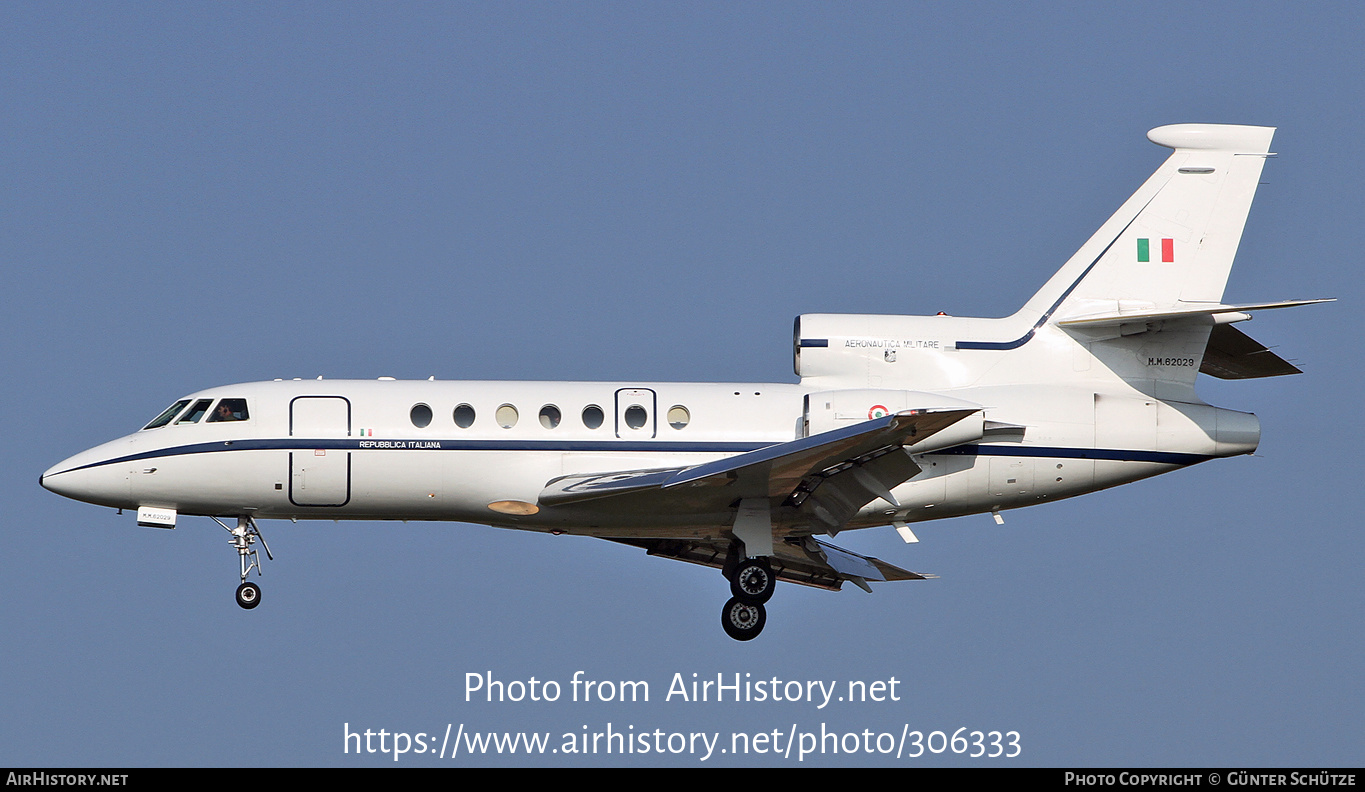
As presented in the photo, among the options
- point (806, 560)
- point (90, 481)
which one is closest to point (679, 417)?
point (806, 560)

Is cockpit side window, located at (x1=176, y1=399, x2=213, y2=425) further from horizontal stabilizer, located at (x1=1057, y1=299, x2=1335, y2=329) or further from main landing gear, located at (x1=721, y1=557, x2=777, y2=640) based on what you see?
horizontal stabilizer, located at (x1=1057, y1=299, x2=1335, y2=329)

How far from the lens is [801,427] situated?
23.1m

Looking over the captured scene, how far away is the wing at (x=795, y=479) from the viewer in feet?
67.2

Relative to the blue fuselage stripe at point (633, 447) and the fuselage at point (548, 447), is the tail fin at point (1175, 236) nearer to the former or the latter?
the fuselage at point (548, 447)

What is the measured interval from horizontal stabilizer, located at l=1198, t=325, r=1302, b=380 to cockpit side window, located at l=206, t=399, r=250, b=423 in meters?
14.3

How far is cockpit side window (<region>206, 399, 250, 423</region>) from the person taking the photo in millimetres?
23516

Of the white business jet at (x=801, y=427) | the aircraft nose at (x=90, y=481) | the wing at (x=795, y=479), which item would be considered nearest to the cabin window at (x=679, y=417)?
the white business jet at (x=801, y=427)

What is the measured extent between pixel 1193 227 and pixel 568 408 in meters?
10.0

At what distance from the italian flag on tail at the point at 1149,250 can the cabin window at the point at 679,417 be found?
7465 mm

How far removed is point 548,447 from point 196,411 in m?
5.52

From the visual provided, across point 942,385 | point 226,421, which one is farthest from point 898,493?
point 226,421

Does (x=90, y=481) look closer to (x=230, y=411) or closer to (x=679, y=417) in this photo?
(x=230, y=411)

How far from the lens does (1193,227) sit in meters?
24.2

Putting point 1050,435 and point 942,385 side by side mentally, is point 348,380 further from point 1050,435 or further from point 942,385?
point 1050,435
